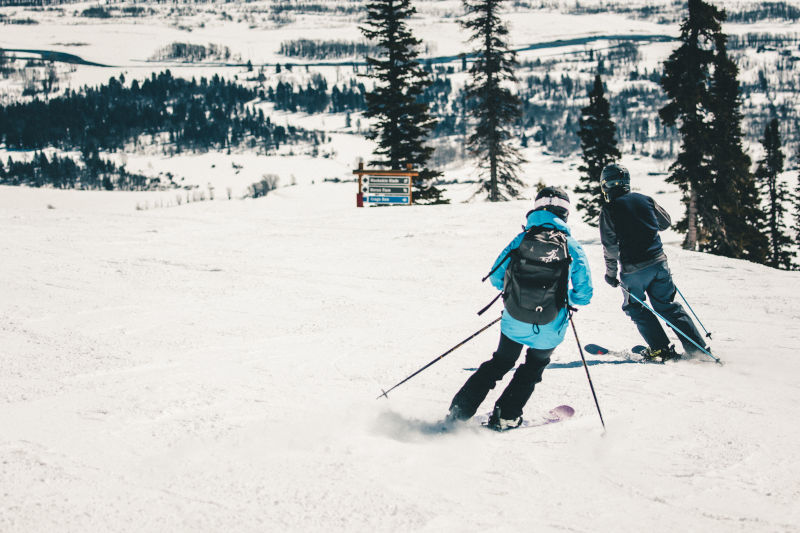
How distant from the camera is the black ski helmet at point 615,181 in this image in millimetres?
5199

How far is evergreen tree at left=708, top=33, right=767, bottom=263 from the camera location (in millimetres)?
24219

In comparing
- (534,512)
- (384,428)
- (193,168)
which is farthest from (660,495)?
(193,168)

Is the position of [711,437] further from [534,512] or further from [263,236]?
[263,236]

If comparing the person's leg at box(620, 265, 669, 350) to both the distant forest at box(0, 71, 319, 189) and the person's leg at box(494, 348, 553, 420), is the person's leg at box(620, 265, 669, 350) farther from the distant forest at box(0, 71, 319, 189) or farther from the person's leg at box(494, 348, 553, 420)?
the distant forest at box(0, 71, 319, 189)

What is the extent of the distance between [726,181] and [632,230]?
27508 mm

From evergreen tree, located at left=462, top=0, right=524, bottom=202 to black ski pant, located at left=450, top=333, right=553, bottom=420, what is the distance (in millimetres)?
26254

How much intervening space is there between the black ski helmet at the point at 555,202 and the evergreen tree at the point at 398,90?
897 inches

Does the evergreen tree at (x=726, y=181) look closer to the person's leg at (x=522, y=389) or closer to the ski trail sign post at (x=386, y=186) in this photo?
the ski trail sign post at (x=386, y=186)

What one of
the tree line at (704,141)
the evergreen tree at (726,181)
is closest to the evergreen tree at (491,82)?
the tree line at (704,141)

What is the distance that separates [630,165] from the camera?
6112 inches

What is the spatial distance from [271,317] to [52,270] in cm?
427

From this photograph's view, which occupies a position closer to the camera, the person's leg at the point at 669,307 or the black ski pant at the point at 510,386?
the black ski pant at the point at 510,386

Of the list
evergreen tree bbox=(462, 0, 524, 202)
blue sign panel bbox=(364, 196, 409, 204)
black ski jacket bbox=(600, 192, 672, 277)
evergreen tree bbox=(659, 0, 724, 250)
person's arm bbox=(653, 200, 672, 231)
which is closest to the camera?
black ski jacket bbox=(600, 192, 672, 277)

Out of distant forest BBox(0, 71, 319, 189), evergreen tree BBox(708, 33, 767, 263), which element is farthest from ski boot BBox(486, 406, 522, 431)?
distant forest BBox(0, 71, 319, 189)
